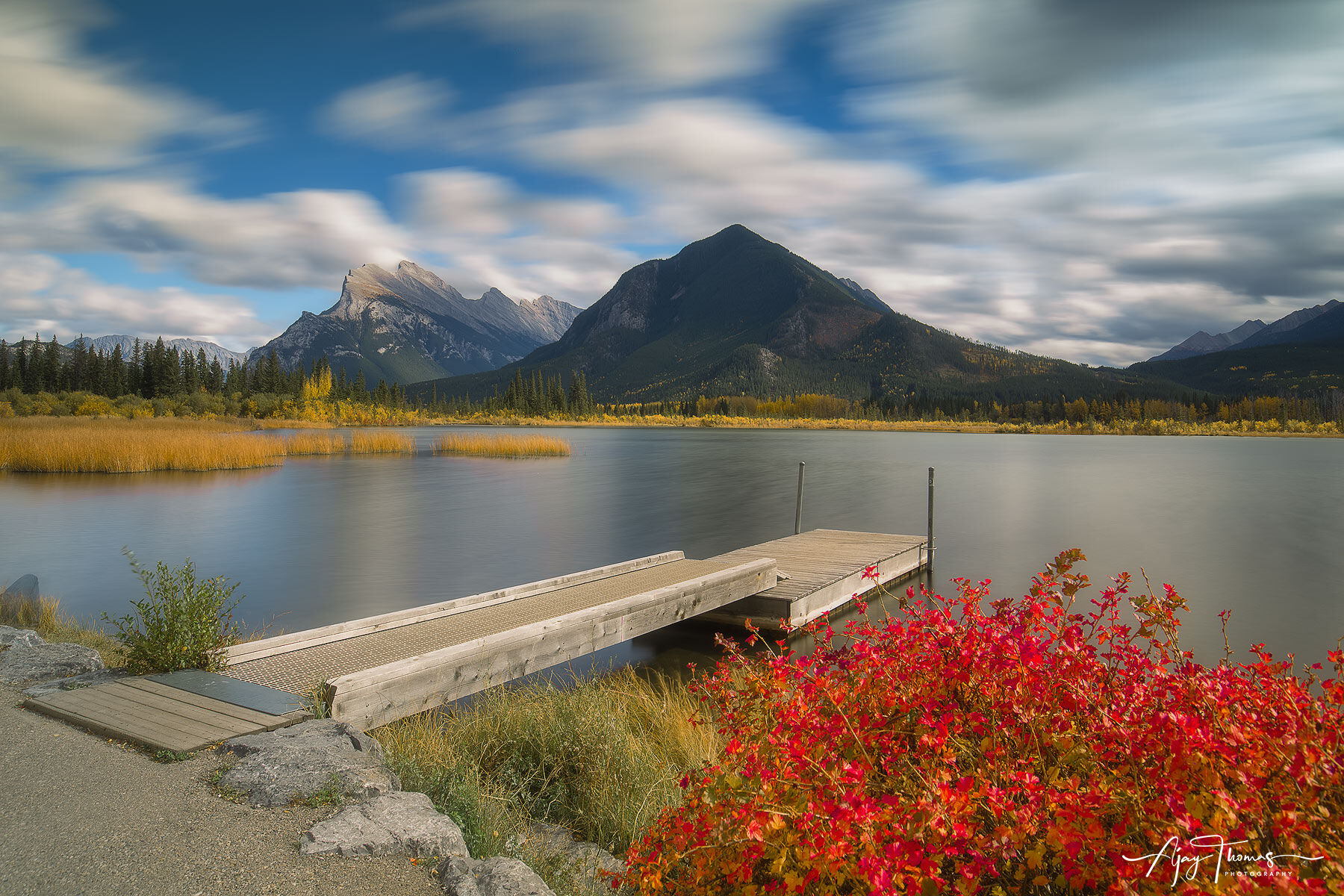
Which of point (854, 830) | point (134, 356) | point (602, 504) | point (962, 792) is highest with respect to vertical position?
point (134, 356)

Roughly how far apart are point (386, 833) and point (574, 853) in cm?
124

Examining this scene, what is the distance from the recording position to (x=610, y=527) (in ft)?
72.5

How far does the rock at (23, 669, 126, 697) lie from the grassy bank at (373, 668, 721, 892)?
207 centimetres

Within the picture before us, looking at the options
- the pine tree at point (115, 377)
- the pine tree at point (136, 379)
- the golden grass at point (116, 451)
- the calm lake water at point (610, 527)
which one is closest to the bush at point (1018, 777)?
the calm lake water at point (610, 527)

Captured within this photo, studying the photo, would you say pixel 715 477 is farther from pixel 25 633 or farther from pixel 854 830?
pixel 854 830

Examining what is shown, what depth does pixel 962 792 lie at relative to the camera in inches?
98.9

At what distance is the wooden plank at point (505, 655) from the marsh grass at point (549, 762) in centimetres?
23

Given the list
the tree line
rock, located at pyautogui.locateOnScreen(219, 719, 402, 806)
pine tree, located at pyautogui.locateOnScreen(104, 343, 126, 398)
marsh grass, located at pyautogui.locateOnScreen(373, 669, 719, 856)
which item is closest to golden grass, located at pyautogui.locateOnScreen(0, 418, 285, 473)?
marsh grass, located at pyautogui.locateOnScreen(373, 669, 719, 856)

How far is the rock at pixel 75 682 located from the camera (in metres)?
5.20

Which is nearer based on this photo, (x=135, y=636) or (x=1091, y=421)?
(x=135, y=636)

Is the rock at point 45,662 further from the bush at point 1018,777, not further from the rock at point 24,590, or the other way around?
the bush at point 1018,777

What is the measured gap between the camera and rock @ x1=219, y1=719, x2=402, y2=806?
3.88 meters

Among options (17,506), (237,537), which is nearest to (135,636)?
(237,537)

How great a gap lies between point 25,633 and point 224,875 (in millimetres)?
5200
